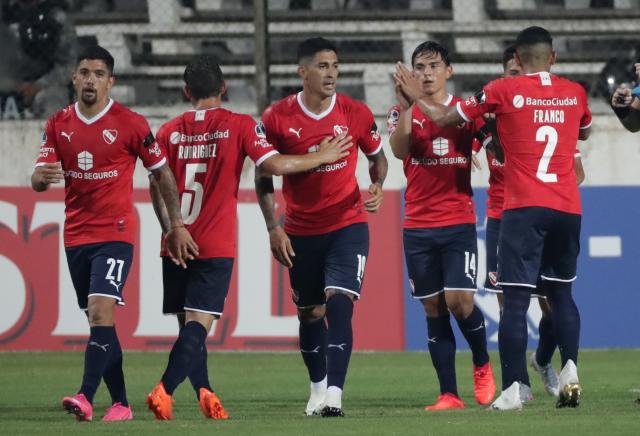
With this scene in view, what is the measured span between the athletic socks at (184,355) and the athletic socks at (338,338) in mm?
775

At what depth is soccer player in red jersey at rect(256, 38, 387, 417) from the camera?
8.56m

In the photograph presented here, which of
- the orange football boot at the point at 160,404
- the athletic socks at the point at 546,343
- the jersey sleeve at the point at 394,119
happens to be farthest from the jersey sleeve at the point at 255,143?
the athletic socks at the point at 546,343

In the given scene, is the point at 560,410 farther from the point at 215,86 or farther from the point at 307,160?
the point at 215,86

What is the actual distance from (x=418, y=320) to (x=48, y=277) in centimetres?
380

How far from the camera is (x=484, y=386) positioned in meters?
9.37

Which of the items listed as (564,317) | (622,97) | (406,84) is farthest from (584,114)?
(564,317)

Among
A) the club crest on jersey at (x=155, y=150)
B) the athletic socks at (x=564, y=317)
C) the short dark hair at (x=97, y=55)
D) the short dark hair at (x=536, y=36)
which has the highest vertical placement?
the short dark hair at (x=97, y=55)

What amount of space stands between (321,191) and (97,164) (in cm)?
140

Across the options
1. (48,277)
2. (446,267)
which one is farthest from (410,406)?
(48,277)

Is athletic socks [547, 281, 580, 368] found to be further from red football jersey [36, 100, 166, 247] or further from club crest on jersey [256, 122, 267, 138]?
red football jersey [36, 100, 166, 247]

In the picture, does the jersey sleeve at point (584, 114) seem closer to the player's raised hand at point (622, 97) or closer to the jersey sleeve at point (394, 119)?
the player's raised hand at point (622, 97)

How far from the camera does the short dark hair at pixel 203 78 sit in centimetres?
848

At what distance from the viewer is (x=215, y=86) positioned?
8531 millimetres

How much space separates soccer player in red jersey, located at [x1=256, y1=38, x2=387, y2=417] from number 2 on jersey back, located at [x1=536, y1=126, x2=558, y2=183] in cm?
105
